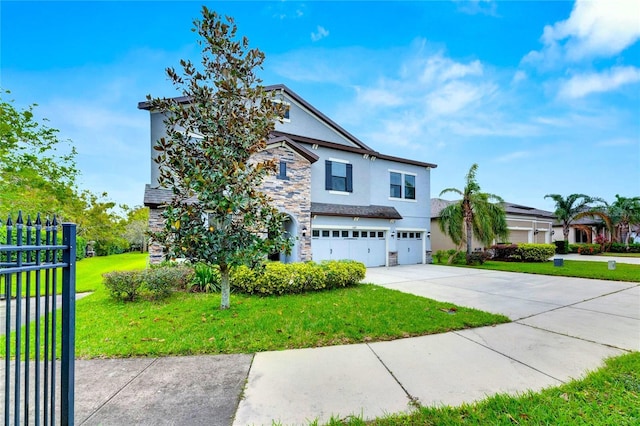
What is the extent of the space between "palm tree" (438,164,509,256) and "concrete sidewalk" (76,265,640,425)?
11866 mm

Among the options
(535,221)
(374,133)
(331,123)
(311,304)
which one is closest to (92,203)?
(331,123)

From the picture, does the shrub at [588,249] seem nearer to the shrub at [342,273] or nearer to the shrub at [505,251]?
the shrub at [505,251]

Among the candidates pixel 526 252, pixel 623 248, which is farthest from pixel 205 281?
pixel 623 248

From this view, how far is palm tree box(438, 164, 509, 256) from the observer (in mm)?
16875

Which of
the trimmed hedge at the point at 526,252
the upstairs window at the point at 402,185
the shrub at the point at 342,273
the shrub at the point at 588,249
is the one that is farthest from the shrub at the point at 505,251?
the shrub at the point at 342,273

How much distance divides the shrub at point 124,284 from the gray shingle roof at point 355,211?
8.33 meters

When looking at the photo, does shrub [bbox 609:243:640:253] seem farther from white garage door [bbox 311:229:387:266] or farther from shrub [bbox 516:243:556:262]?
white garage door [bbox 311:229:387:266]

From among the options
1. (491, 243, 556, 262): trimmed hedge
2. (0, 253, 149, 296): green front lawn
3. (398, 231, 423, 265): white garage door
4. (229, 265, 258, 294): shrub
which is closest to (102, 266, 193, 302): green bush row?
(0, 253, 149, 296): green front lawn

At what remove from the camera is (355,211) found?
15.8 metres

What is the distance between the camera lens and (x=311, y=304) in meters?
7.15

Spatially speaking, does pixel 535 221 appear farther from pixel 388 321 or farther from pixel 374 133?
pixel 388 321

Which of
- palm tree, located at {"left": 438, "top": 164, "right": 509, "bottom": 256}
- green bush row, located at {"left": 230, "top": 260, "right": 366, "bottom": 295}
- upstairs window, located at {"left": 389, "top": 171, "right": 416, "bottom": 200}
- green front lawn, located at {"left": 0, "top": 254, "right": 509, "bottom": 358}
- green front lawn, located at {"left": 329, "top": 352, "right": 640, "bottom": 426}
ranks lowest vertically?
green front lawn, located at {"left": 0, "top": 254, "right": 509, "bottom": 358}

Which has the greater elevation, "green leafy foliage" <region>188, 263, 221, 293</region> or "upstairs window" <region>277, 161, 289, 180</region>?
"upstairs window" <region>277, 161, 289, 180</region>

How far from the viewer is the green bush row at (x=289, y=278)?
8125 mm
